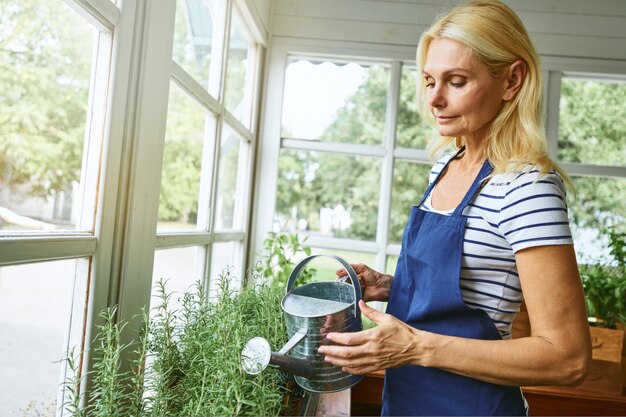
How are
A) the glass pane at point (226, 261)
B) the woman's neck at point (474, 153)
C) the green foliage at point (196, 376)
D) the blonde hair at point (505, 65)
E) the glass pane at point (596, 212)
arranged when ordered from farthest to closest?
the glass pane at point (596, 212)
the glass pane at point (226, 261)
the woman's neck at point (474, 153)
the blonde hair at point (505, 65)
the green foliage at point (196, 376)

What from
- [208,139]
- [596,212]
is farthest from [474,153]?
[596,212]

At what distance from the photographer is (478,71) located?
1.16 metres

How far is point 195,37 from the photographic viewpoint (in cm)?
190

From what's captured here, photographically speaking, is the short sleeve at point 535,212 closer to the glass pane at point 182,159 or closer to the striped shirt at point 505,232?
the striped shirt at point 505,232

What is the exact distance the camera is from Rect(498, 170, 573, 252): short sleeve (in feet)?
3.29

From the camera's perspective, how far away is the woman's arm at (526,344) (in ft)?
3.23

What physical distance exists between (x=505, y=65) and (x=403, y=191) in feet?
6.65

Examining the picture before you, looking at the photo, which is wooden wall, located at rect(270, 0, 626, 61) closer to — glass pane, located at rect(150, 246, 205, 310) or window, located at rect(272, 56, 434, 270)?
window, located at rect(272, 56, 434, 270)

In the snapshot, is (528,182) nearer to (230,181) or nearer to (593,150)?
(230,181)

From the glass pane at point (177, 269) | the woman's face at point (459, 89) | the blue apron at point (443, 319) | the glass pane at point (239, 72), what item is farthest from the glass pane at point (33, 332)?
the glass pane at point (239, 72)

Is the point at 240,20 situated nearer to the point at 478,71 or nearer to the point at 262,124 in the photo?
the point at 262,124

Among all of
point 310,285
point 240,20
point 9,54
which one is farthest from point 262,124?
point 9,54

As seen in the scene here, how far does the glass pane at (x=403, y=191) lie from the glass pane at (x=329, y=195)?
95 mm

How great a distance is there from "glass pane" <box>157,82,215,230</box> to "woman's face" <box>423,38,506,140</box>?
0.77 m
